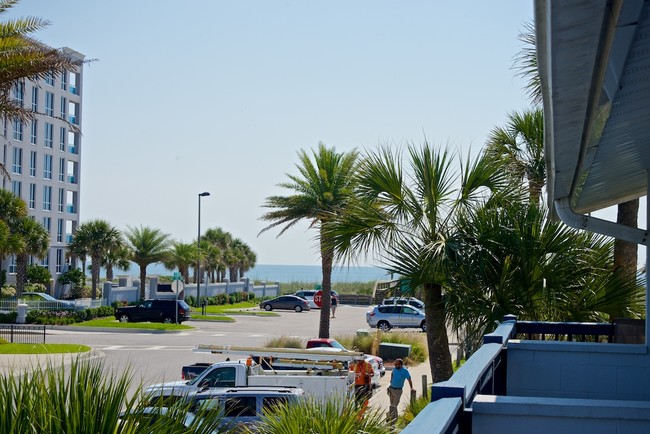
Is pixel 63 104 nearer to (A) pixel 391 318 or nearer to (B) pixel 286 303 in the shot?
(B) pixel 286 303

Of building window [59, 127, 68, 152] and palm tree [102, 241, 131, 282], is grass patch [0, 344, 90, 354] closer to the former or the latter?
palm tree [102, 241, 131, 282]

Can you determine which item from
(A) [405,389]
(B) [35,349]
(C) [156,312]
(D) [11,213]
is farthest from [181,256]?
(A) [405,389]

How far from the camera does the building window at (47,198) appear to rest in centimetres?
6862

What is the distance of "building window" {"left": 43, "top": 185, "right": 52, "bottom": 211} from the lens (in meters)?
68.6

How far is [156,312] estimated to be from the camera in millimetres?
46750

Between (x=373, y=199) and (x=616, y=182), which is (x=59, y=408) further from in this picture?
(x=373, y=199)

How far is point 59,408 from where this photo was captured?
6.25 meters

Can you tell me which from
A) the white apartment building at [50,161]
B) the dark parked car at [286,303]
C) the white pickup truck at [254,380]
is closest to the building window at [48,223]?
the white apartment building at [50,161]

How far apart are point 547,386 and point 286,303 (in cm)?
5640

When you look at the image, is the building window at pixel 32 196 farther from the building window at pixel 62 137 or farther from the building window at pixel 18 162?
the building window at pixel 62 137

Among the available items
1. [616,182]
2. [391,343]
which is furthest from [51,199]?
[616,182]

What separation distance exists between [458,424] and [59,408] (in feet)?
11.9

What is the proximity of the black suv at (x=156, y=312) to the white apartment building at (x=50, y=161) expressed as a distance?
18987mm

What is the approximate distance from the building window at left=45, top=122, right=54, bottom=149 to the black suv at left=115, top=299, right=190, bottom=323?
26489 mm
